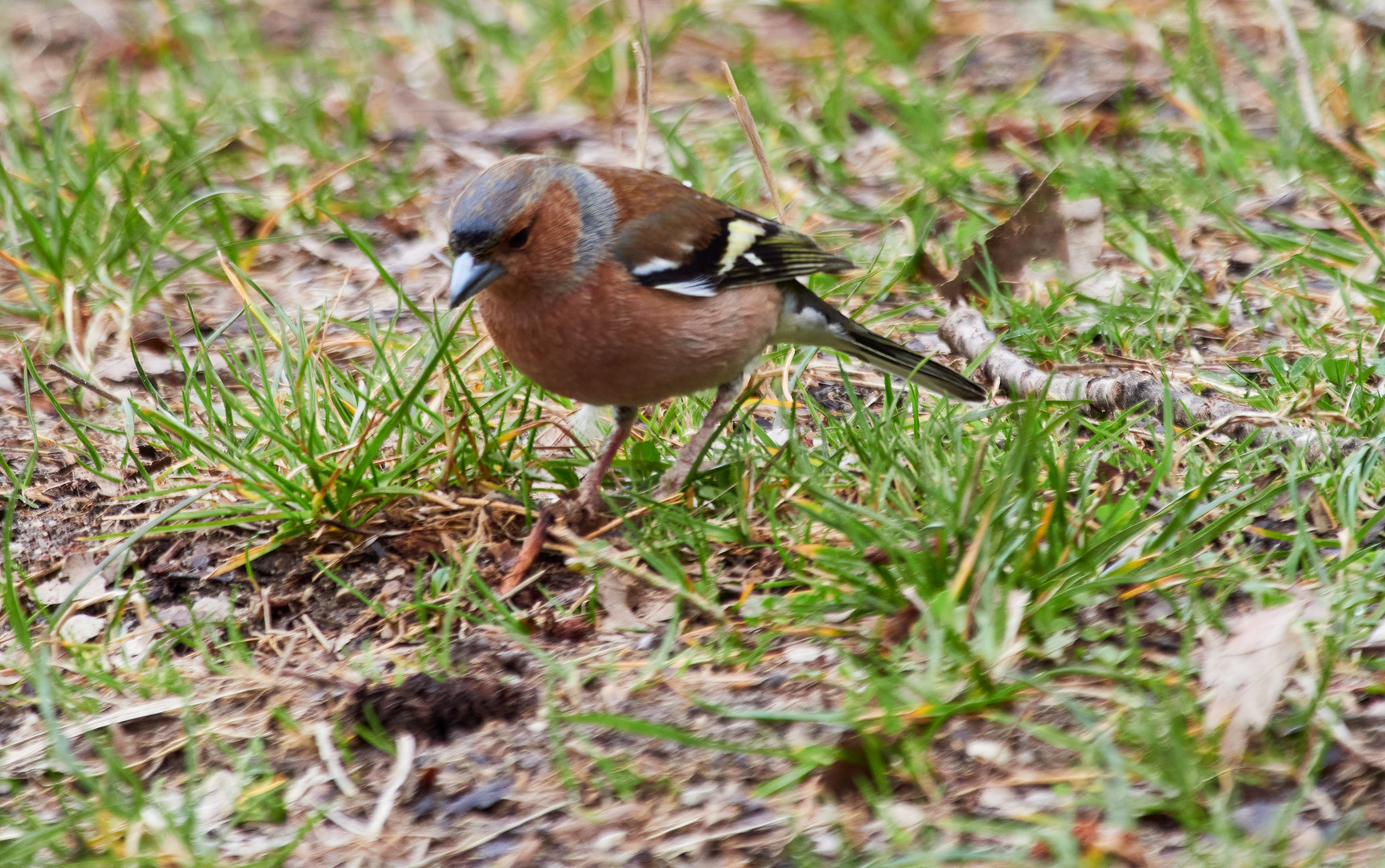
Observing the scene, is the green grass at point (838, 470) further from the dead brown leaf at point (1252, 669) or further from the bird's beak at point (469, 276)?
the bird's beak at point (469, 276)

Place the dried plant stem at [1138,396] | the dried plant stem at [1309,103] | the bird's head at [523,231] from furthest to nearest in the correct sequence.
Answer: the dried plant stem at [1309,103] < the bird's head at [523,231] < the dried plant stem at [1138,396]

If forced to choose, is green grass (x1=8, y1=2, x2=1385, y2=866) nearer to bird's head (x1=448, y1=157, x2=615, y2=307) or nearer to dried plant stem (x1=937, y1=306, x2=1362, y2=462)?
dried plant stem (x1=937, y1=306, x2=1362, y2=462)

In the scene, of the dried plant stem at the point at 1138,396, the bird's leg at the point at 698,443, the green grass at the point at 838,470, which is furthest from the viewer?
the bird's leg at the point at 698,443

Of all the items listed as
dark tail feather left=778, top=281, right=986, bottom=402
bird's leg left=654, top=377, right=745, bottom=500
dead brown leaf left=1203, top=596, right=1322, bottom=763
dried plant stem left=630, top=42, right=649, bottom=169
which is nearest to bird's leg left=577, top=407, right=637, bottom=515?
bird's leg left=654, top=377, right=745, bottom=500

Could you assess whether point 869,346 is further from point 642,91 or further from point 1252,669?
point 1252,669

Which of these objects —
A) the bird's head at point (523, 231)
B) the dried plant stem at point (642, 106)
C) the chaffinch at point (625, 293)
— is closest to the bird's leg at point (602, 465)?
the chaffinch at point (625, 293)

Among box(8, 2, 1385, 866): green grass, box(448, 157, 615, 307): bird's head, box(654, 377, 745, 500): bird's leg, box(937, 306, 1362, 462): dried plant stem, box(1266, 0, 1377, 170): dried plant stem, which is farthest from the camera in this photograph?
box(1266, 0, 1377, 170): dried plant stem

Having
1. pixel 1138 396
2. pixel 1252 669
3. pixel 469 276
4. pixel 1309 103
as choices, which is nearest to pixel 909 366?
pixel 1138 396
